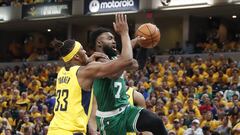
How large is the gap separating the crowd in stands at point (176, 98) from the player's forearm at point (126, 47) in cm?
457

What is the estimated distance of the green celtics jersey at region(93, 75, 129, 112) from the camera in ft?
22.9

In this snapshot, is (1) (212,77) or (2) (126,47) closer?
(2) (126,47)

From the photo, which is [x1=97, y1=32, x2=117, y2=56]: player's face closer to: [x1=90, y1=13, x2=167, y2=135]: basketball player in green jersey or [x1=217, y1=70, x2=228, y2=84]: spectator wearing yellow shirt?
[x1=90, y1=13, x2=167, y2=135]: basketball player in green jersey

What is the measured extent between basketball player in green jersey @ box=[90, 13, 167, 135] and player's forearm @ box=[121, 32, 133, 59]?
60 cm

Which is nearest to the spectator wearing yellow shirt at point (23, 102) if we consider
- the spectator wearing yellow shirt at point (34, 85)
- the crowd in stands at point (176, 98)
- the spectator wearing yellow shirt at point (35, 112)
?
the crowd in stands at point (176, 98)

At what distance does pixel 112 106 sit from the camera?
23.1 ft

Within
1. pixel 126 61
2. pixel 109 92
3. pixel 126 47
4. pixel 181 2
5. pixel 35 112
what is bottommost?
pixel 35 112

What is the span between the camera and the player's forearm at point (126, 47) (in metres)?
6.22

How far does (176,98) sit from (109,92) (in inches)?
390

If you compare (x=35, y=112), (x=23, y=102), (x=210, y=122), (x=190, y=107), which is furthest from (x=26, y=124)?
(x=210, y=122)

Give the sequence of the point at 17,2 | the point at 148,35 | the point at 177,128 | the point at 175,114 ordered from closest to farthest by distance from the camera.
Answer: the point at 148,35 → the point at 177,128 → the point at 175,114 → the point at 17,2

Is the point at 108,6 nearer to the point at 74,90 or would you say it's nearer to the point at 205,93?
the point at 205,93

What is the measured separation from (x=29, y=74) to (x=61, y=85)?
19788 mm

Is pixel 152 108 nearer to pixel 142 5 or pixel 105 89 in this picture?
pixel 105 89
